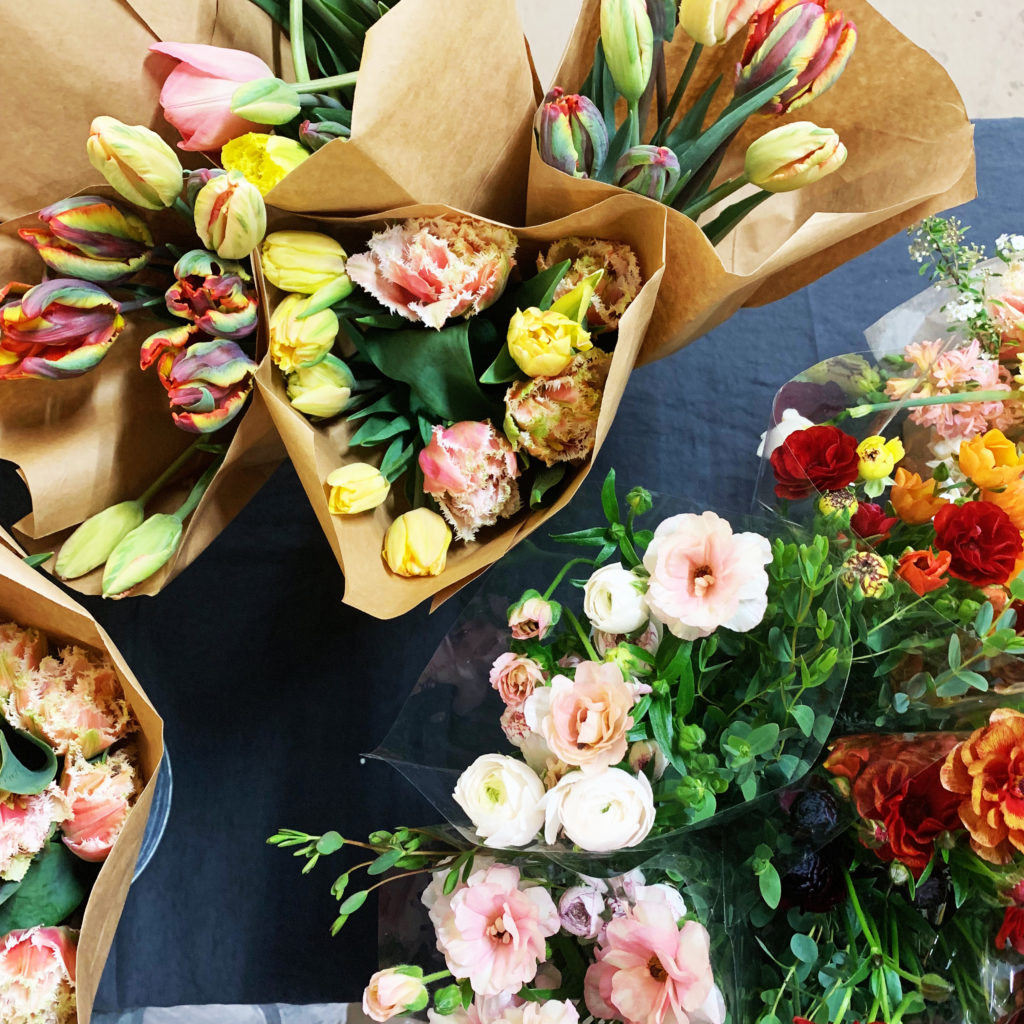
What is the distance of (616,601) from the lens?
46cm

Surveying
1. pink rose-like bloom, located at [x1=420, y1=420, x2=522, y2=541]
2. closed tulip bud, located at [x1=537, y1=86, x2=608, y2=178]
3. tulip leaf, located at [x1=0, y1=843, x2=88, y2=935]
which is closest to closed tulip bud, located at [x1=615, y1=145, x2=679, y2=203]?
closed tulip bud, located at [x1=537, y1=86, x2=608, y2=178]

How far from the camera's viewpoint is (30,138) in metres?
0.51

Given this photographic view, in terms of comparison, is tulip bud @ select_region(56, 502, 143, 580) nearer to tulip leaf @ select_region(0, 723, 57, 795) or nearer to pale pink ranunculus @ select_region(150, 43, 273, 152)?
tulip leaf @ select_region(0, 723, 57, 795)

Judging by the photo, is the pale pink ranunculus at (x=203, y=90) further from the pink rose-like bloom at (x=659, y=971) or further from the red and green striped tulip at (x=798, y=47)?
the pink rose-like bloom at (x=659, y=971)

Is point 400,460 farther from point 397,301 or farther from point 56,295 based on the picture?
point 56,295

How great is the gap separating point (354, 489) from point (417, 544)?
0.05m

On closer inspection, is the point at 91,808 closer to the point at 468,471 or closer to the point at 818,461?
the point at 468,471

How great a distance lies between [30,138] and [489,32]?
272 millimetres

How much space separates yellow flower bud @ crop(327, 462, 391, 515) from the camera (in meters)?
0.52

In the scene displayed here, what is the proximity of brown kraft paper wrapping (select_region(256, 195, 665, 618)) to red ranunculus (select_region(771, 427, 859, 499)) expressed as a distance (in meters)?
0.11

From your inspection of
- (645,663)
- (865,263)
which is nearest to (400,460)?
(645,663)

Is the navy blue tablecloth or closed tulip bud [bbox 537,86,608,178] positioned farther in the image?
the navy blue tablecloth

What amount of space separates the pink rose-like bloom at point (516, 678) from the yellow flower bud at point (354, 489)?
13 centimetres

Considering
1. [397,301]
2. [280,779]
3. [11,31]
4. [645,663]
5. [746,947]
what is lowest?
[280,779]
